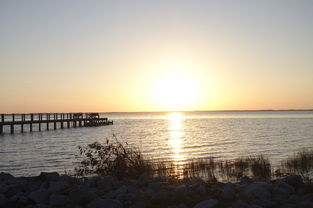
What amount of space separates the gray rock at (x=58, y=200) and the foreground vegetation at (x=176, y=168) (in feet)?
17.2

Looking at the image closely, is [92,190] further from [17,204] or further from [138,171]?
[138,171]

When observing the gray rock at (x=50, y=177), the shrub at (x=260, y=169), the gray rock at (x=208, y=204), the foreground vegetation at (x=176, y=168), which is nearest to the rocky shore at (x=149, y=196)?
the gray rock at (x=208, y=204)

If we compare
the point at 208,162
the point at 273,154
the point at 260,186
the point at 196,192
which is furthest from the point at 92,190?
the point at 273,154

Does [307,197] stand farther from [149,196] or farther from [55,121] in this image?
[55,121]

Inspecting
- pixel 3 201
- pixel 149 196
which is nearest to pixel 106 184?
pixel 149 196

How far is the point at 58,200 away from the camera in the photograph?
26.4 feet

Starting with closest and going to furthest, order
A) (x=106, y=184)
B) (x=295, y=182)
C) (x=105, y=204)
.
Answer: (x=105, y=204), (x=106, y=184), (x=295, y=182)

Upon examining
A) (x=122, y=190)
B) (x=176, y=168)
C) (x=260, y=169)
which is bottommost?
(x=176, y=168)

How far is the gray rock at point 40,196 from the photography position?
8203 millimetres

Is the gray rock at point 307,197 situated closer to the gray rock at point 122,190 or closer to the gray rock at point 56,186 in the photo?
the gray rock at point 122,190

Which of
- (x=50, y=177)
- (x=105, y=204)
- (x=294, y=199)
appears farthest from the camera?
(x=50, y=177)

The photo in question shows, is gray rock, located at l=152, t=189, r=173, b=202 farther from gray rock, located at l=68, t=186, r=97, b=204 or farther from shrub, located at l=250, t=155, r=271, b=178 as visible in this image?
shrub, located at l=250, t=155, r=271, b=178

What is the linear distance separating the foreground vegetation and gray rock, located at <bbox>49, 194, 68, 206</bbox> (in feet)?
17.2

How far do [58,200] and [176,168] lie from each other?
37.3 ft
